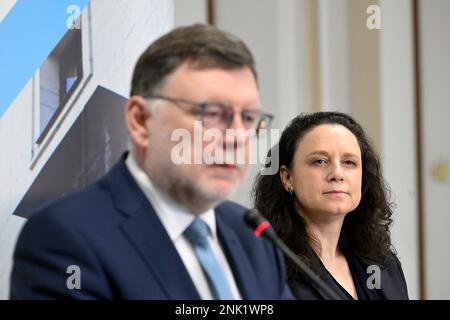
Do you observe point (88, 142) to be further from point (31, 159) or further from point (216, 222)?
point (216, 222)

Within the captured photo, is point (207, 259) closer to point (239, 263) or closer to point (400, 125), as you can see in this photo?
point (239, 263)

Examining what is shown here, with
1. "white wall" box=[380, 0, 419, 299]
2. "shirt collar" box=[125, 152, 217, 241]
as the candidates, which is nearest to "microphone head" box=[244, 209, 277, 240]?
"shirt collar" box=[125, 152, 217, 241]

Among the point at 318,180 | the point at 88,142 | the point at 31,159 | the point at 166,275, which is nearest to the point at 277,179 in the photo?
the point at 318,180

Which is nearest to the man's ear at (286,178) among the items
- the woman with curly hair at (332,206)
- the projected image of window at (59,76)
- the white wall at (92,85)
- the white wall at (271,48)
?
the woman with curly hair at (332,206)

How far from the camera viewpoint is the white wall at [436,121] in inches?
117

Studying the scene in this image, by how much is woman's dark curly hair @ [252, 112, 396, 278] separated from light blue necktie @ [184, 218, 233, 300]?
77 centimetres

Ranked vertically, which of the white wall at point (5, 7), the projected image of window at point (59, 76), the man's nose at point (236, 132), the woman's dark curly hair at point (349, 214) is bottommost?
the woman's dark curly hair at point (349, 214)

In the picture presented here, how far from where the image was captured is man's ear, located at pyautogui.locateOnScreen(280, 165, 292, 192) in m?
2.03

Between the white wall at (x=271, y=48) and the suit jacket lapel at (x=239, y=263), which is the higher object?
the white wall at (x=271, y=48)

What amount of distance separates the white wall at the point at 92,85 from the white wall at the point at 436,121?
141 centimetres

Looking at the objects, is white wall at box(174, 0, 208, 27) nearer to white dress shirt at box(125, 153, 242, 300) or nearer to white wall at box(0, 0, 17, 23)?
white wall at box(0, 0, 17, 23)

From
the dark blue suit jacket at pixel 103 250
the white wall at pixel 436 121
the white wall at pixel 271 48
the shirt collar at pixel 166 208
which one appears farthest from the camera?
the white wall at pixel 436 121

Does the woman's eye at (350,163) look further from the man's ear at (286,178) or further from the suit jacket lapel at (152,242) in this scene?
the suit jacket lapel at (152,242)

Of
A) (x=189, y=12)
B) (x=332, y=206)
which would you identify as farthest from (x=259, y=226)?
(x=189, y=12)
